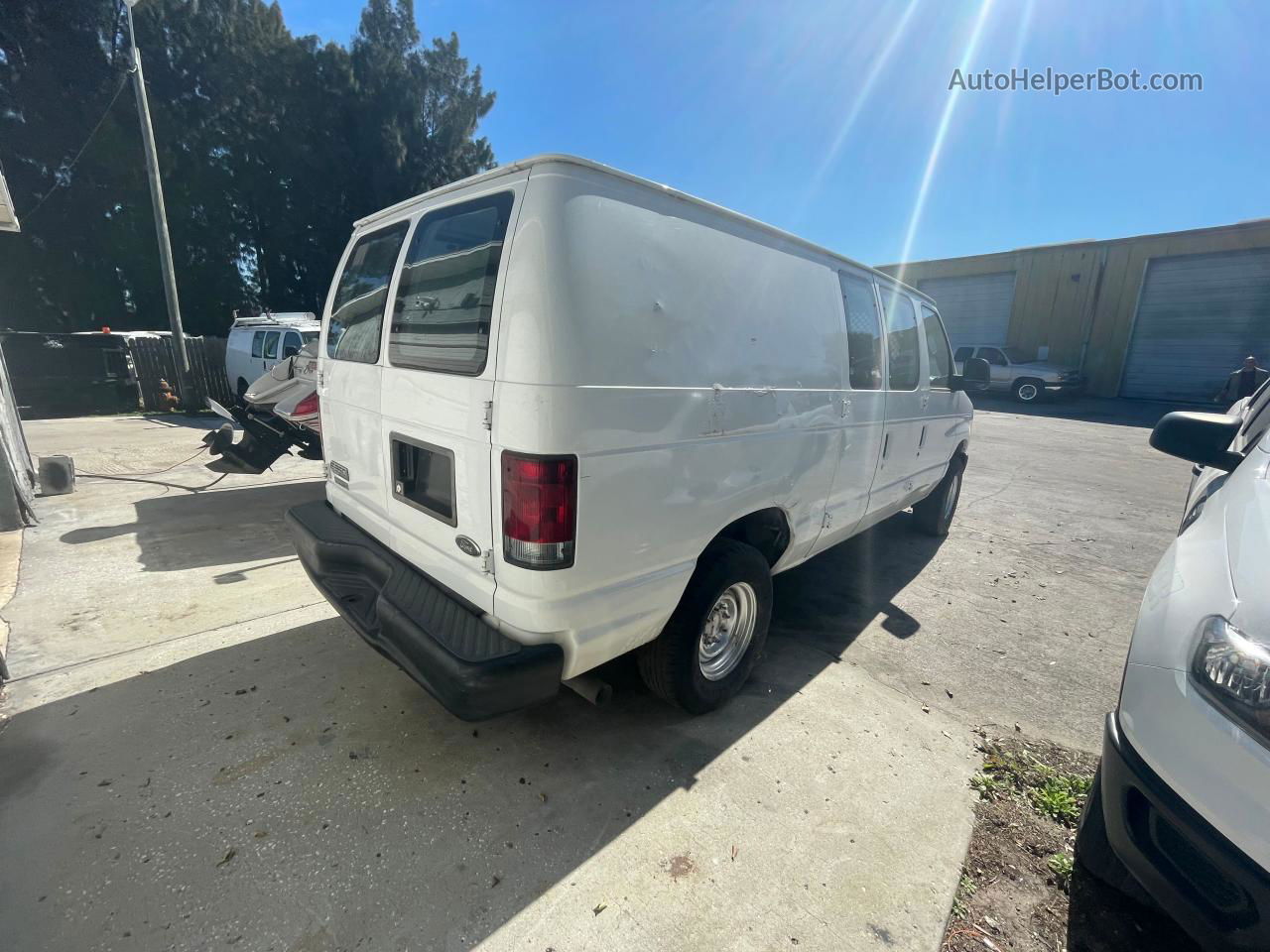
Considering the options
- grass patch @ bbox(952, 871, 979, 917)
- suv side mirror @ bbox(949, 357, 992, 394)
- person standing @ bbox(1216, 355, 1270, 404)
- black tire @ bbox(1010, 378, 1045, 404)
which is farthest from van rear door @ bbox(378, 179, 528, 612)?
black tire @ bbox(1010, 378, 1045, 404)

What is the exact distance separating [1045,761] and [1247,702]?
1.56m

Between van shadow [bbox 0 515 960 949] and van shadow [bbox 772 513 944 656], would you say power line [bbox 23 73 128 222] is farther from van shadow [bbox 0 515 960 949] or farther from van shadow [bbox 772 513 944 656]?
van shadow [bbox 772 513 944 656]

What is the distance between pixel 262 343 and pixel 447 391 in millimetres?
12817

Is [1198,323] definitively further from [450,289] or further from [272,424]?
[272,424]

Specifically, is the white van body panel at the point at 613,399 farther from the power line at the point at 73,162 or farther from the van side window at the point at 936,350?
the power line at the point at 73,162

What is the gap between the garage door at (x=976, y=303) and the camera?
75.3ft

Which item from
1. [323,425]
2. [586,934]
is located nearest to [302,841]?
[586,934]

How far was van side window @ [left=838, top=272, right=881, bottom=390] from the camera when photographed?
3.21 metres

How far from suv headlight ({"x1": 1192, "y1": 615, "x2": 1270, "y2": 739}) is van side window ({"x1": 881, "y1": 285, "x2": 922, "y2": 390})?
2.43 m

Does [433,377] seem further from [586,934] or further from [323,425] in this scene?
[586,934]

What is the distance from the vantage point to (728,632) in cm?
289

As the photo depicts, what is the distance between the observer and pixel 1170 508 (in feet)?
22.6

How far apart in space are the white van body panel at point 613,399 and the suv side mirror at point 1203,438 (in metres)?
1.45

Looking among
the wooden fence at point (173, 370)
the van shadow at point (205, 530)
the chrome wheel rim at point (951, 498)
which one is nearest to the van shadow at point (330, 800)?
the van shadow at point (205, 530)
